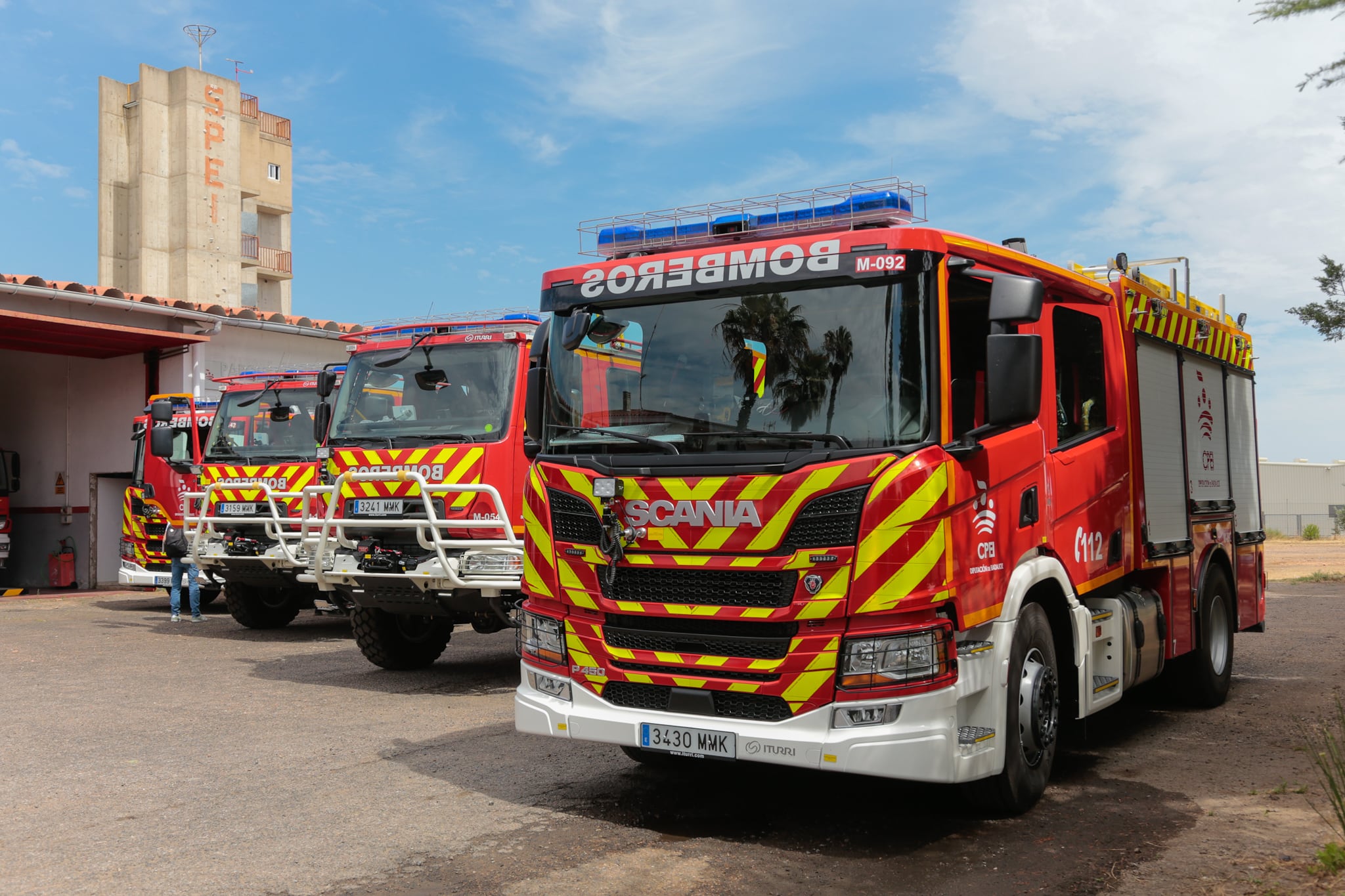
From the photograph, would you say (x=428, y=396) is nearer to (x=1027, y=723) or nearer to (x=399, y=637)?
(x=399, y=637)

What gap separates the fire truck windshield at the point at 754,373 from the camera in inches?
197

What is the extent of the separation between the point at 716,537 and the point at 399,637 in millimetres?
6183

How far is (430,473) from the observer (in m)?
9.30

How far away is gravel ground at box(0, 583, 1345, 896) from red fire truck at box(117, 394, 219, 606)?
6.79 meters

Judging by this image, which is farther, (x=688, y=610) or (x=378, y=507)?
(x=378, y=507)

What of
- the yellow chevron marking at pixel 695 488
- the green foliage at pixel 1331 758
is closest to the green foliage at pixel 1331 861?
the green foliage at pixel 1331 758

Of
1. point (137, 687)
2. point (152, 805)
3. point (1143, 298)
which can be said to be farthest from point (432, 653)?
point (1143, 298)

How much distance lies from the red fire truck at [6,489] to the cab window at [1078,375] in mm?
21130

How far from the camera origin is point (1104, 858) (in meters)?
5.01

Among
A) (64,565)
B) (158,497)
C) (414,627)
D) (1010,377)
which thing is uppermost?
(1010,377)

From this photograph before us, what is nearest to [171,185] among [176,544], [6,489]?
[6,489]

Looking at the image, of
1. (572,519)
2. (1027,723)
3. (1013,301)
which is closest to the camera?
(1013,301)

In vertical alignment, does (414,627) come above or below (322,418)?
below

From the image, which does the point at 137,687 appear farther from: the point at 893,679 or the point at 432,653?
the point at 893,679
